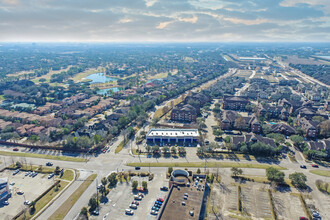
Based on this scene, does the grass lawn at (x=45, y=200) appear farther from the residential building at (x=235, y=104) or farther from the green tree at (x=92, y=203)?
the residential building at (x=235, y=104)

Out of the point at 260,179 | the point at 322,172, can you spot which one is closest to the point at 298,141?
the point at 322,172

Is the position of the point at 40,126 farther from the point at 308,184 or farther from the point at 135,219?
the point at 308,184

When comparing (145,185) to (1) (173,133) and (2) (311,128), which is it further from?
(2) (311,128)

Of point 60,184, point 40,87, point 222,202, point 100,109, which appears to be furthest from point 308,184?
point 40,87

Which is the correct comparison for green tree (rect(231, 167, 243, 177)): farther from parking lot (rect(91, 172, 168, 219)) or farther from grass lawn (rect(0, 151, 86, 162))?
grass lawn (rect(0, 151, 86, 162))

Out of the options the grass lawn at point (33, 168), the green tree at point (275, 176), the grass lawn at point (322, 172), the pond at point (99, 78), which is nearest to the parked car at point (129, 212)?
the grass lawn at point (33, 168)

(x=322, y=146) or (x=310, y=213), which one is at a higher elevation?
(x=322, y=146)
